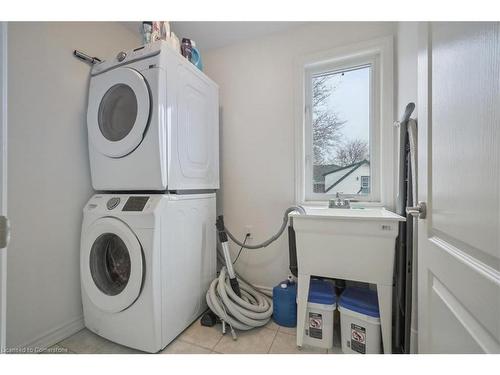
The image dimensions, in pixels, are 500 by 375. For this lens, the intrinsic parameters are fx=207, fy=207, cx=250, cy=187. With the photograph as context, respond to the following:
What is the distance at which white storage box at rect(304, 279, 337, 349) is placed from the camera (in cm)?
122

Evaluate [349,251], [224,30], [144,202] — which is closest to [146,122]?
[144,202]

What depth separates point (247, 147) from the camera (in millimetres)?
Answer: 1906

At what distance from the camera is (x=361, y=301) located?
1191mm

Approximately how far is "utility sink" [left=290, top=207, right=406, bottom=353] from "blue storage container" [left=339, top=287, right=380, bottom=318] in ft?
0.18

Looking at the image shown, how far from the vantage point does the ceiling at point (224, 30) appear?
5.63 ft

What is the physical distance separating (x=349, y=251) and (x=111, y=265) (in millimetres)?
1533

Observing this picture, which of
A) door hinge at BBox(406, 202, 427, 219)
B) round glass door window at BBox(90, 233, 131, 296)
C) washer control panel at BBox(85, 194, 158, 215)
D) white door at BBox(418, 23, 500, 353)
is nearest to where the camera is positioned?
white door at BBox(418, 23, 500, 353)

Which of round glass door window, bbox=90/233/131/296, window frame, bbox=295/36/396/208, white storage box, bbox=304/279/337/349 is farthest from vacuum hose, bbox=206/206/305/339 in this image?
round glass door window, bbox=90/233/131/296

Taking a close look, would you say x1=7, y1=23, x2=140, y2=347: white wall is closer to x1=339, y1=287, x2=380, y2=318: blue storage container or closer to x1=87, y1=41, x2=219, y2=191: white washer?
x1=87, y1=41, x2=219, y2=191: white washer

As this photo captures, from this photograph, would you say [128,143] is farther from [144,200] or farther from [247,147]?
[247,147]

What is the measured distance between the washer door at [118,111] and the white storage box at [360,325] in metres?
1.57

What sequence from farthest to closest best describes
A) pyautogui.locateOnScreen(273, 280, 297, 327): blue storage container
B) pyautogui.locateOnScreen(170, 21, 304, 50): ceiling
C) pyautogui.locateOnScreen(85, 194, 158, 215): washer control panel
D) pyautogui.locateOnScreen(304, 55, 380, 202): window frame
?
pyautogui.locateOnScreen(170, 21, 304, 50): ceiling
pyautogui.locateOnScreen(304, 55, 380, 202): window frame
pyautogui.locateOnScreen(273, 280, 297, 327): blue storage container
pyautogui.locateOnScreen(85, 194, 158, 215): washer control panel
